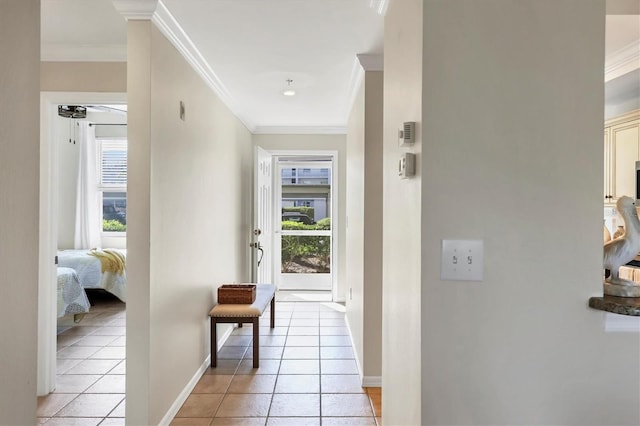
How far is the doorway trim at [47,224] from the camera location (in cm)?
281

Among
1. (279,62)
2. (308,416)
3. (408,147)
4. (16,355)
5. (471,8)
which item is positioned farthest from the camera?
(279,62)

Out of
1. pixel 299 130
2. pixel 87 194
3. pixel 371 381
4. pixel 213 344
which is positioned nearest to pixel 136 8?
pixel 213 344

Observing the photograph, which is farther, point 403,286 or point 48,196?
point 48,196

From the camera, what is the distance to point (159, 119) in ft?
7.57

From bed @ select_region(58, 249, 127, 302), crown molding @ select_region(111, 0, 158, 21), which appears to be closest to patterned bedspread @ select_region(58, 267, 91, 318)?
bed @ select_region(58, 249, 127, 302)

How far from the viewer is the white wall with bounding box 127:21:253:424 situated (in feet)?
7.16

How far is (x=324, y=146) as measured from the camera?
19.1ft

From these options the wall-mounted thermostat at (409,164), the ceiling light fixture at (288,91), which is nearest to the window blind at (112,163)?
the ceiling light fixture at (288,91)

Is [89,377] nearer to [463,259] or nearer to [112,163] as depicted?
[463,259]

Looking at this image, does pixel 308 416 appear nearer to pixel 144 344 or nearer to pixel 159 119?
pixel 144 344

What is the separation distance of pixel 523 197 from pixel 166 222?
197 centimetres

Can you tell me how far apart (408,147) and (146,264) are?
1553mm

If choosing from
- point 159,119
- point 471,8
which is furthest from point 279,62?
point 471,8

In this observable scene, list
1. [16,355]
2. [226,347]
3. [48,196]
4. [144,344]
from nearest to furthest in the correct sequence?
1. [16,355]
2. [144,344]
3. [48,196]
4. [226,347]
